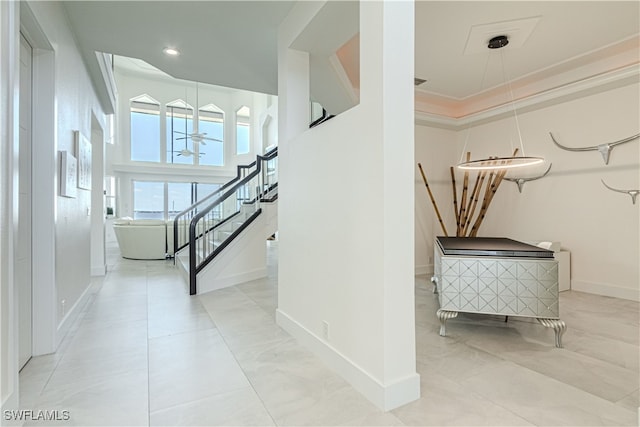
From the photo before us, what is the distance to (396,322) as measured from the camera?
172 centimetres

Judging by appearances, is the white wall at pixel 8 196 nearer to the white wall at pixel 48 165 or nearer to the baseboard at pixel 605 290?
the white wall at pixel 48 165

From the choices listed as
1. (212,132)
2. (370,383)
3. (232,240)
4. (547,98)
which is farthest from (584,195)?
(212,132)

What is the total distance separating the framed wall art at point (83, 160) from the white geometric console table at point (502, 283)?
139 inches

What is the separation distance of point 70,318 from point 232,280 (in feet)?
6.35

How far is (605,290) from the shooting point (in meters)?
3.95

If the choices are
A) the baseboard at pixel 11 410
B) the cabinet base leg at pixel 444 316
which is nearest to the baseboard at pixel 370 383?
the cabinet base leg at pixel 444 316

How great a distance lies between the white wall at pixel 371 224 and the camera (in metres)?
1.68

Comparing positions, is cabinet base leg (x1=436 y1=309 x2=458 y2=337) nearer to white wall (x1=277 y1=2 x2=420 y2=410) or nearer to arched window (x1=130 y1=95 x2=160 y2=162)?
white wall (x1=277 y1=2 x2=420 y2=410)

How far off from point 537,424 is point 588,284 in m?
3.49

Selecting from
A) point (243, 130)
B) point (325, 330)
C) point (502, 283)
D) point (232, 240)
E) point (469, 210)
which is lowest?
point (325, 330)

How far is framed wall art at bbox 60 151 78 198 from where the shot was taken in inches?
102

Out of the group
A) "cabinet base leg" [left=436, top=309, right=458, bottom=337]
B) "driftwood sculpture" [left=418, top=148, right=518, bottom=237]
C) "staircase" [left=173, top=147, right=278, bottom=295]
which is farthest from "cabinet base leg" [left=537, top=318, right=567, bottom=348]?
"staircase" [left=173, top=147, right=278, bottom=295]

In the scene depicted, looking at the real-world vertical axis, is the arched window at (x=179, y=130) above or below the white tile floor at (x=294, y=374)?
above

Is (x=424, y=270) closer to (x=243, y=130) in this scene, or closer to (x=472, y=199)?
(x=472, y=199)
